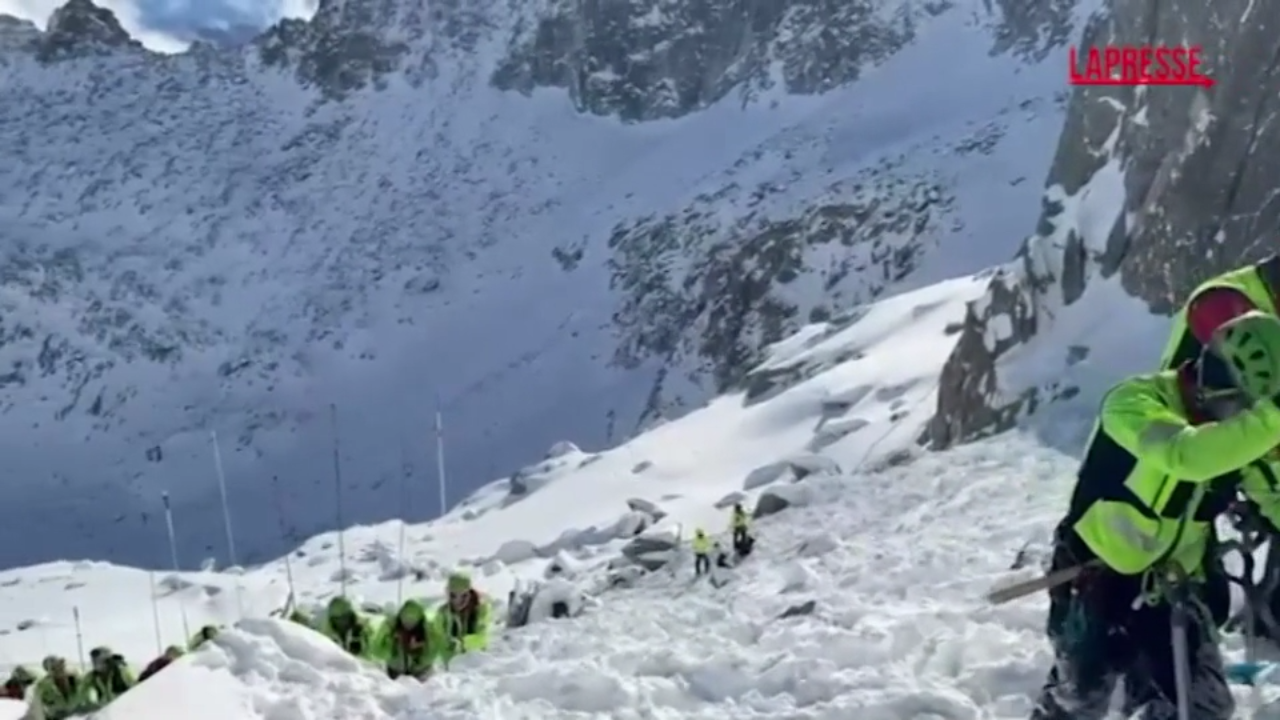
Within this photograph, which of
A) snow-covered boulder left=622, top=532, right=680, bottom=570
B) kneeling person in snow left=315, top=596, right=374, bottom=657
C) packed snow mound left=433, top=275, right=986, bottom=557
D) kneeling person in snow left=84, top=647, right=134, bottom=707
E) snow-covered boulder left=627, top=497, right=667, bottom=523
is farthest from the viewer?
snow-covered boulder left=627, top=497, right=667, bottom=523

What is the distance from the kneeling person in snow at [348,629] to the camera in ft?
41.6

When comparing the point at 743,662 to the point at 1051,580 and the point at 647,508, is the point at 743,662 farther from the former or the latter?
the point at 647,508

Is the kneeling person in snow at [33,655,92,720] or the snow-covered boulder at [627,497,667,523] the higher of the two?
the kneeling person in snow at [33,655,92,720]

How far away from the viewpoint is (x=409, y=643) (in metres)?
11.5

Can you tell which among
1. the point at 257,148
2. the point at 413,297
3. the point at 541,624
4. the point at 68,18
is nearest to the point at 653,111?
the point at 413,297

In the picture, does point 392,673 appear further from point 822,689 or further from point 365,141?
point 365,141

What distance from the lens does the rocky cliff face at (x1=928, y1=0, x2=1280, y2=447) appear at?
2050 centimetres

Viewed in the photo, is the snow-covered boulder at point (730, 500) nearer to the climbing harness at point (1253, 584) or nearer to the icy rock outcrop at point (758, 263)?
the climbing harness at point (1253, 584)

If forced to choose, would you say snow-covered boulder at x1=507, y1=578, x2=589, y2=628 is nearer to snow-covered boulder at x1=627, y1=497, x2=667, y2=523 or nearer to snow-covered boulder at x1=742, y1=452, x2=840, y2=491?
snow-covered boulder at x1=742, y1=452, x2=840, y2=491

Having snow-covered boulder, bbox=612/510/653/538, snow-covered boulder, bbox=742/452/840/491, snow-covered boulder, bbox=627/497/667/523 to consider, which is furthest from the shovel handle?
snow-covered boulder, bbox=627/497/667/523

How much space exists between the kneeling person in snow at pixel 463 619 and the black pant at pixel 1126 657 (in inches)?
270

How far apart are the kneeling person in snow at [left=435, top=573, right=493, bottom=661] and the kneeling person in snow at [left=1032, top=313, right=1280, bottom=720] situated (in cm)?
691

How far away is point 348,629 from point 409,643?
1.67 m

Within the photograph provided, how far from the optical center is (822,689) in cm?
791
